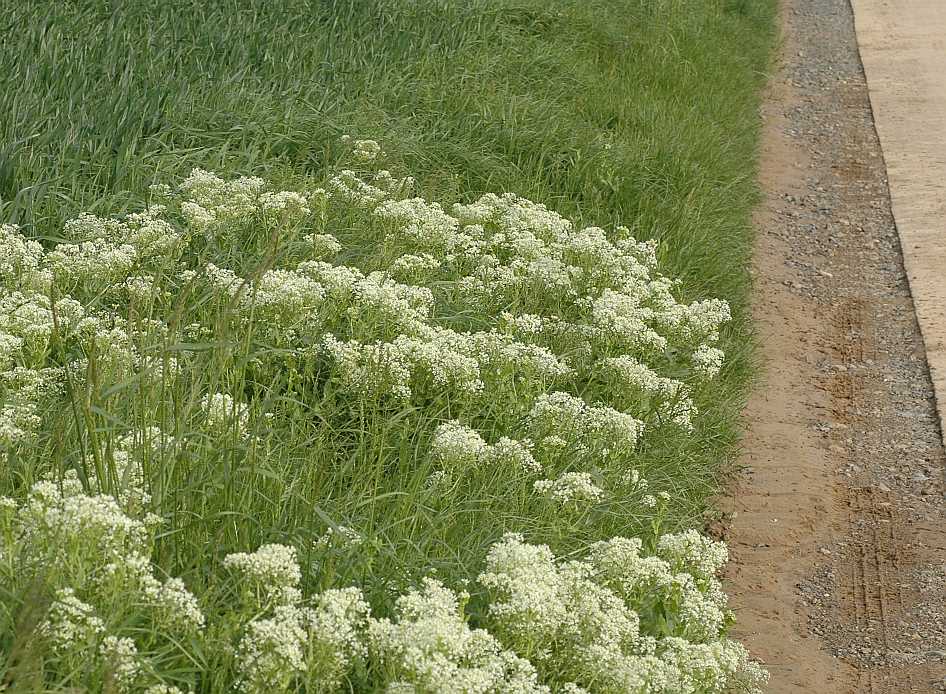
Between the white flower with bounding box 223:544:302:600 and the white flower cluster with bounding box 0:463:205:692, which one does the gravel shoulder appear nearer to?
the white flower with bounding box 223:544:302:600

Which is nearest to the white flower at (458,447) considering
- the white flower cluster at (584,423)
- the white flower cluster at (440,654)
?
the white flower cluster at (584,423)

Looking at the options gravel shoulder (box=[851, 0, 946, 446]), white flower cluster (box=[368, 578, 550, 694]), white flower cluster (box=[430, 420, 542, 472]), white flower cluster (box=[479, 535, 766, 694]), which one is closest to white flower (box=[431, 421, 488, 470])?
white flower cluster (box=[430, 420, 542, 472])

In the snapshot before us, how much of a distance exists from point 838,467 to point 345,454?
8.31 feet

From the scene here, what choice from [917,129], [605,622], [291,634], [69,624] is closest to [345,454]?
[605,622]

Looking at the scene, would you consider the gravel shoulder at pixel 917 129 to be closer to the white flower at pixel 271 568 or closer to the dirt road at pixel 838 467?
the dirt road at pixel 838 467

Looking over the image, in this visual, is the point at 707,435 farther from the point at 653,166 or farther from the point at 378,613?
the point at 653,166

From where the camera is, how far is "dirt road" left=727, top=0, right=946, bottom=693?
4.70 metres

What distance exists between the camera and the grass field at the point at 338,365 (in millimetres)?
3107

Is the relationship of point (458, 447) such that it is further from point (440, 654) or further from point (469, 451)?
point (440, 654)

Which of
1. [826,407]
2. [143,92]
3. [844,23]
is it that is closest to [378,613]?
[826,407]

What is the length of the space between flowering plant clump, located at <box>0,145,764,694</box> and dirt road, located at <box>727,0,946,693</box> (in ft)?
1.79

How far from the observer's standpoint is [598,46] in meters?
11.1

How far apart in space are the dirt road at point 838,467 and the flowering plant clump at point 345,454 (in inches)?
21.5

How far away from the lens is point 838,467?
19.4ft
